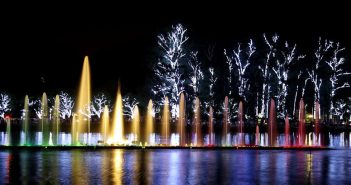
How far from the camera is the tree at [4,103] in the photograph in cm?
6869

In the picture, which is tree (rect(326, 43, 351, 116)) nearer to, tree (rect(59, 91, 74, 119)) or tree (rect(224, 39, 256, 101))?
tree (rect(224, 39, 256, 101))

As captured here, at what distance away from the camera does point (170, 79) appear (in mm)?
51000

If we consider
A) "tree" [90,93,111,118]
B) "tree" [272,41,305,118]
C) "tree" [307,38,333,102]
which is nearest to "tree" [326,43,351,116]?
"tree" [307,38,333,102]

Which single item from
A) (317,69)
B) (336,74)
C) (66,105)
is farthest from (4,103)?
(336,74)

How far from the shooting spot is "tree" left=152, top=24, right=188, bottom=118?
51031 mm

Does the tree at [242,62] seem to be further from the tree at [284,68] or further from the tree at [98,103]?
the tree at [98,103]

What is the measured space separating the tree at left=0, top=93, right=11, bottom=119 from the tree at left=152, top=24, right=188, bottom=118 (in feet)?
83.2

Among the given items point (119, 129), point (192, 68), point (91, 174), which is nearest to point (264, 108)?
point (192, 68)

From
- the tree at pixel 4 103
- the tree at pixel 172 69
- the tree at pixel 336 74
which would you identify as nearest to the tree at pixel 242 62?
the tree at pixel 172 69

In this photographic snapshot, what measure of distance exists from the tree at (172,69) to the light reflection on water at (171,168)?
28292 mm

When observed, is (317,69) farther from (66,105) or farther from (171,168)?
(171,168)

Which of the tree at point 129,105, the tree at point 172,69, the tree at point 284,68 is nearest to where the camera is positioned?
the tree at point 172,69

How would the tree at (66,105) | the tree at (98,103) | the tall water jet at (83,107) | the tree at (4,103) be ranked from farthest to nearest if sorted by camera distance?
1. the tree at (66,105)
2. the tree at (4,103)
3. the tree at (98,103)
4. the tall water jet at (83,107)

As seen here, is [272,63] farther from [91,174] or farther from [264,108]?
[91,174]
